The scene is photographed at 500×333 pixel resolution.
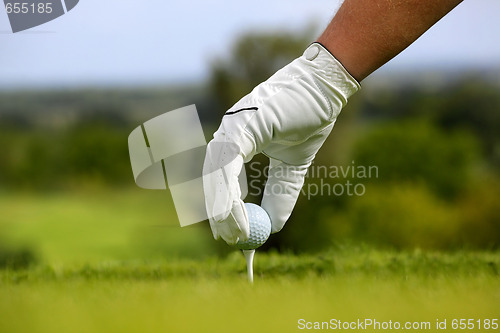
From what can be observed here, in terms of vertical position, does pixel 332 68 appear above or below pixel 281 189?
above

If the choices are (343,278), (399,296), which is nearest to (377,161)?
(343,278)

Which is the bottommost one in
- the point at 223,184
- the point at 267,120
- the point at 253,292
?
the point at 253,292

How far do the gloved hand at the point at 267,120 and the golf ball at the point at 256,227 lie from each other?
10 centimetres

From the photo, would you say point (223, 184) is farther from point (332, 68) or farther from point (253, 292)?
point (332, 68)

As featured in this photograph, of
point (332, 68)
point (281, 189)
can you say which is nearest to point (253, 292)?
point (281, 189)

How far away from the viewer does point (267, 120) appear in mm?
1626

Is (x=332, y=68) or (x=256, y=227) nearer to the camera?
(x=332, y=68)

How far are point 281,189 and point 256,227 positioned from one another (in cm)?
16

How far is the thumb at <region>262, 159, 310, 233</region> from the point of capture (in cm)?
189

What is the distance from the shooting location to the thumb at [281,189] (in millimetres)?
1889

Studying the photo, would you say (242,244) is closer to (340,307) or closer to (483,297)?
(340,307)

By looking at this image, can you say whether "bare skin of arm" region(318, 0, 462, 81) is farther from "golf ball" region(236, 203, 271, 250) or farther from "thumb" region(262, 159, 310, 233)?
"golf ball" region(236, 203, 271, 250)

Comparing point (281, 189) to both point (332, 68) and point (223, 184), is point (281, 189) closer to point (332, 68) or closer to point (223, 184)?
point (223, 184)

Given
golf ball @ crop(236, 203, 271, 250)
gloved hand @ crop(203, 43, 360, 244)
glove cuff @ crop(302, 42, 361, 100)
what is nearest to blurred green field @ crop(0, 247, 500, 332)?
golf ball @ crop(236, 203, 271, 250)
